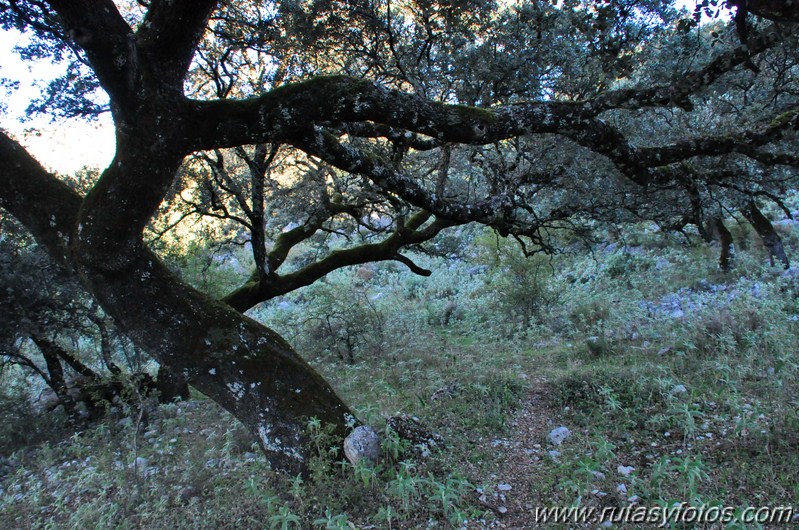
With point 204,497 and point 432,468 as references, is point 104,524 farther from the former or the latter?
point 432,468

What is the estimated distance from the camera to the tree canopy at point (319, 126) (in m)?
4.00

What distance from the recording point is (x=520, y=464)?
4.46 m

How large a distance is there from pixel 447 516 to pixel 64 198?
4720mm

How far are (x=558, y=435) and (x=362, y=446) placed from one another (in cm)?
218

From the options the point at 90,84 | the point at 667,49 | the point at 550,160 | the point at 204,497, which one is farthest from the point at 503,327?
the point at 90,84

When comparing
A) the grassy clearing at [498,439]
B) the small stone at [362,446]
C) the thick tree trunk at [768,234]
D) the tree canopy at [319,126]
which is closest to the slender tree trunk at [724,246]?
the thick tree trunk at [768,234]

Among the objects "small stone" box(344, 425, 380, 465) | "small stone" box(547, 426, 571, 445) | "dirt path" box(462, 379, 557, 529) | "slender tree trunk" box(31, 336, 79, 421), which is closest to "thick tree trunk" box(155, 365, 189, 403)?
"slender tree trunk" box(31, 336, 79, 421)

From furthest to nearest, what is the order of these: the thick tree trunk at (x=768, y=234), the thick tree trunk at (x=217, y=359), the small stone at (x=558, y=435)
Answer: the thick tree trunk at (x=768, y=234), the small stone at (x=558, y=435), the thick tree trunk at (x=217, y=359)

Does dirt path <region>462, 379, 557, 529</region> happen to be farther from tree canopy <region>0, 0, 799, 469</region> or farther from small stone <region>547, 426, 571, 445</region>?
tree canopy <region>0, 0, 799, 469</region>

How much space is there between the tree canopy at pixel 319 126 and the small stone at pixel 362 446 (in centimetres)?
34

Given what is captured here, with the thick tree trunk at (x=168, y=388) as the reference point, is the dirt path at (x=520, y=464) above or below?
below

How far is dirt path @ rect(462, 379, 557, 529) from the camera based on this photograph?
3.66m

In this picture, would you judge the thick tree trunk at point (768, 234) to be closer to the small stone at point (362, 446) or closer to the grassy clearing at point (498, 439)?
the grassy clearing at point (498, 439)

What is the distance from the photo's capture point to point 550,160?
7.96 m
